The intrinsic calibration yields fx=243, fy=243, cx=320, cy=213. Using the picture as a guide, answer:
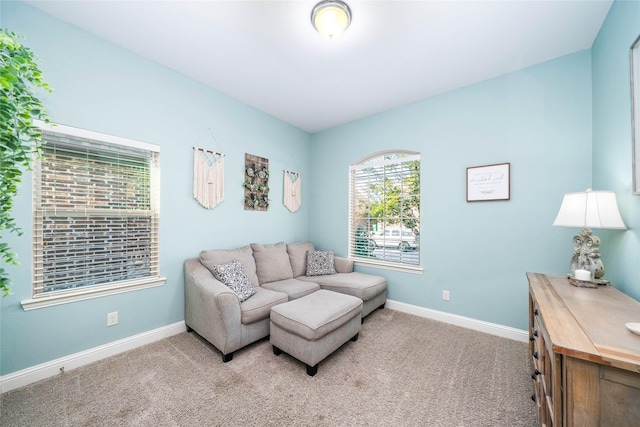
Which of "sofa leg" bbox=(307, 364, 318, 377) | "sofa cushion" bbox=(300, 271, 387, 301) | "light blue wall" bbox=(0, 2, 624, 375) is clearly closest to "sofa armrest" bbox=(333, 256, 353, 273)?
"sofa cushion" bbox=(300, 271, 387, 301)

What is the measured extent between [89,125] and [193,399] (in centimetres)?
237

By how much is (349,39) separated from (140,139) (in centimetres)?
218

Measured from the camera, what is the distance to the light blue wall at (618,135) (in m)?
1.50

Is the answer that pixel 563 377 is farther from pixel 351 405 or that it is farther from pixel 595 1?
pixel 595 1

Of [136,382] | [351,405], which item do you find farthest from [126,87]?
[351,405]

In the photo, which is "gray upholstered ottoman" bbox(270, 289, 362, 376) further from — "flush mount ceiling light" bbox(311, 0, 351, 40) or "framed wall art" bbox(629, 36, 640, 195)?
"flush mount ceiling light" bbox(311, 0, 351, 40)

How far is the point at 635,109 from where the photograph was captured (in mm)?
1431

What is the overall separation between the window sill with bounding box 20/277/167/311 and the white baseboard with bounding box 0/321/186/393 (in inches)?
17.6

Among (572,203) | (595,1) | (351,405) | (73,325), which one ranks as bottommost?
(351,405)

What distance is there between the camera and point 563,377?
0.91 meters

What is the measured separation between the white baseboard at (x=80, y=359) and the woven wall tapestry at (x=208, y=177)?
140cm

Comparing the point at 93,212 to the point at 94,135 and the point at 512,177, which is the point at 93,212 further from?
the point at 512,177

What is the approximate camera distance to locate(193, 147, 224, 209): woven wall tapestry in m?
2.79

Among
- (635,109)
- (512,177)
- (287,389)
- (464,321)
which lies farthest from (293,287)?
(635,109)
